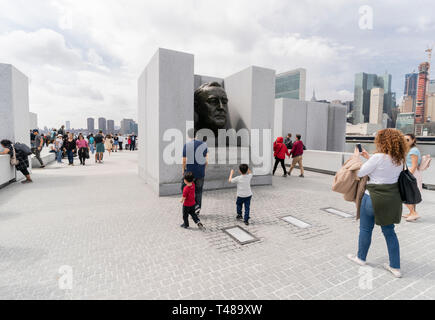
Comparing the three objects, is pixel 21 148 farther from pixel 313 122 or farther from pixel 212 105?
pixel 313 122

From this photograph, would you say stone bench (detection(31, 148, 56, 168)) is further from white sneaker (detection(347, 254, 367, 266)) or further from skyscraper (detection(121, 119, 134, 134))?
skyscraper (detection(121, 119, 134, 134))

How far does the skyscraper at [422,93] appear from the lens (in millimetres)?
102300

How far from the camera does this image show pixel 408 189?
8.62ft

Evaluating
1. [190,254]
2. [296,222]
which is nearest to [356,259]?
[296,222]

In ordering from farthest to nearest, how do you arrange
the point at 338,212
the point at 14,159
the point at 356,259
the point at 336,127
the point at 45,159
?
the point at 336,127, the point at 45,159, the point at 14,159, the point at 338,212, the point at 356,259

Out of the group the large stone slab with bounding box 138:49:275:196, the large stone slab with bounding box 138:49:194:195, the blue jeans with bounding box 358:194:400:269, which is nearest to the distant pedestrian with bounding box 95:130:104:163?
the large stone slab with bounding box 138:49:275:196

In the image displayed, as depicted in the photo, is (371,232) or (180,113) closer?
(371,232)

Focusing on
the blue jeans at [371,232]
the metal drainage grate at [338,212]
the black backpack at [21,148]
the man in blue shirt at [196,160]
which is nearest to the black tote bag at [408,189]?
the blue jeans at [371,232]

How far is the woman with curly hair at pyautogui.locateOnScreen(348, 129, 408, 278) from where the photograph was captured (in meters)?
2.65

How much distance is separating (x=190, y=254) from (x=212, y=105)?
226 inches

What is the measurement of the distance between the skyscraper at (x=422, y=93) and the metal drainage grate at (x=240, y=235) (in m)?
135

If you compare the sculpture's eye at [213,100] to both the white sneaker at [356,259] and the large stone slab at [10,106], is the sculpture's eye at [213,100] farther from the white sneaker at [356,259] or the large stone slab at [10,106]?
the large stone slab at [10,106]
